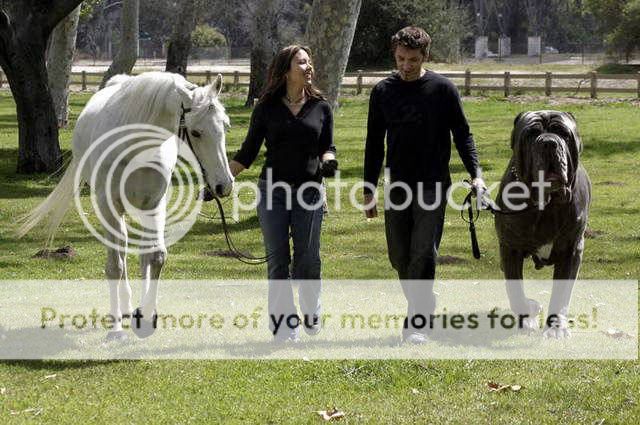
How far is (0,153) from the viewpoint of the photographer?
21484mm

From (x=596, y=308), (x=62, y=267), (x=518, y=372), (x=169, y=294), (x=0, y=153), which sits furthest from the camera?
(x=0, y=153)

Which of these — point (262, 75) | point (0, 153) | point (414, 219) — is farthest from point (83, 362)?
point (262, 75)

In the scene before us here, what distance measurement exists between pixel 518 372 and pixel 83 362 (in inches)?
113

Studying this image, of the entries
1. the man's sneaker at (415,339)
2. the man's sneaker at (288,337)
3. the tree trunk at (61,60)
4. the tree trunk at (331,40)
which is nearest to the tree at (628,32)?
the tree trunk at (61,60)

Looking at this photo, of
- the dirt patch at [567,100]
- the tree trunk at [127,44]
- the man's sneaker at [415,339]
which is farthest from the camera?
the dirt patch at [567,100]

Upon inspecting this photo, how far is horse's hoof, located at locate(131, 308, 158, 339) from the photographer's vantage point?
7.64 m

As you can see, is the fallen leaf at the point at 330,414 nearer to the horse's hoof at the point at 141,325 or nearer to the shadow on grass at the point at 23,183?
the horse's hoof at the point at 141,325

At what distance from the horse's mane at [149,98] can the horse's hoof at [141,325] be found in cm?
141

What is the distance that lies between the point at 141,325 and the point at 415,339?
1.97 m

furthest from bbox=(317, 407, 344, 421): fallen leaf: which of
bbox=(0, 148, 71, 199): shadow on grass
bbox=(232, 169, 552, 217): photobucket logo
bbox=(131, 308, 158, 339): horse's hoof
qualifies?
bbox=(0, 148, 71, 199): shadow on grass

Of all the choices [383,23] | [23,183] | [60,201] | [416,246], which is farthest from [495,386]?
[383,23]

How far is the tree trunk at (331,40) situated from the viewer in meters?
14.9

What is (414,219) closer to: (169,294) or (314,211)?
(314,211)

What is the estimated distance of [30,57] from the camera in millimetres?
17578
